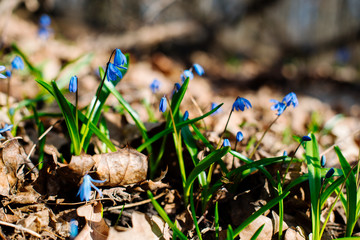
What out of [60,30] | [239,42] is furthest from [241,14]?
[60,30]

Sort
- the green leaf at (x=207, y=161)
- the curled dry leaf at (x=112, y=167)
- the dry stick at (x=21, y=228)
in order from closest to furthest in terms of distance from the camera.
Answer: the dry stick at (x=21, y=228) → the green leaf at (x=207, y=161) → the curled dry leaf at (x=112, y=167)

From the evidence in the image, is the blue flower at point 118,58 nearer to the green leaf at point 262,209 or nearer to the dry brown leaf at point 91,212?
the dry brown leaf at point 91,212

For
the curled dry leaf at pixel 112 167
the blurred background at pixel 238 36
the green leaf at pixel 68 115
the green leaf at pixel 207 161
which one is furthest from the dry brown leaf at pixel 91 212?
the blurred background at pixel 238 36

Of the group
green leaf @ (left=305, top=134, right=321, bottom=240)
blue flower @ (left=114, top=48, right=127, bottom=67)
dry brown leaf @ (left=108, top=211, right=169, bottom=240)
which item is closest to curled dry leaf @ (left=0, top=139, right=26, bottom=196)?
dry brown leaf @ (left=108, top=211, right=169, bottom=240)

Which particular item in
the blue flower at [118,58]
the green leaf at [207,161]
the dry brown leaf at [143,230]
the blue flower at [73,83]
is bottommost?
the dry brown leaf at [143,230]

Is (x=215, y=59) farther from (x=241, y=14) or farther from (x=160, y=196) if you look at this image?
(x=160, y=196)

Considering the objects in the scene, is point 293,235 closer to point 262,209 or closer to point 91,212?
point 262,209

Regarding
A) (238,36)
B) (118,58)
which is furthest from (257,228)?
(238,36)

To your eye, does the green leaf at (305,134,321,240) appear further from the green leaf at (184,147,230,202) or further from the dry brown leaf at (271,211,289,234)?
the green leaf at (184,147,230,202)
